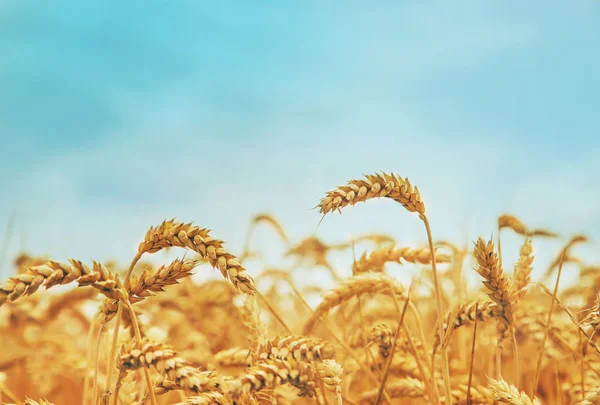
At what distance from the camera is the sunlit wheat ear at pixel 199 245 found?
4.56 feet

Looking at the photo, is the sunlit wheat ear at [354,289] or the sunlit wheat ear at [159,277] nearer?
the sunlit wheat ear at [159,277]

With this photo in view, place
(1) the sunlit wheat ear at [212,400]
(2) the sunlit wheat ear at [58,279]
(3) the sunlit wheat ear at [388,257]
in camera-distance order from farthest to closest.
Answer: (3) the sunlit wheat ear at [388,257] < (1) the sunlit wheat ear at [212,400] < (2) the sunlit wheat ear at [58,279]

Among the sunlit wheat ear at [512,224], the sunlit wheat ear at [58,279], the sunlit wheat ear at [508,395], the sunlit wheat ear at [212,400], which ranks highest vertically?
the sunlit wheat ear at [512,224]

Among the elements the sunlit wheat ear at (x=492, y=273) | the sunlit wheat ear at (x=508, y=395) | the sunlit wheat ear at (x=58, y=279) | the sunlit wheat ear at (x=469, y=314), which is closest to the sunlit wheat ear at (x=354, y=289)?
the sunlit wheat ear at (x=469, y=314)

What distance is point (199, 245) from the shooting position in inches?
56.3

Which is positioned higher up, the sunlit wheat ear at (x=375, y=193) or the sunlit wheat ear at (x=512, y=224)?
the sunlit wheat ear at (x=512, y=224)

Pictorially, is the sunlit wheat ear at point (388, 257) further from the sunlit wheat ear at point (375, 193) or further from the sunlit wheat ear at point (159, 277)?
the sunlit wheat ear at point (159, 277)

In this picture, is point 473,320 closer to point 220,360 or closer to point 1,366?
point 220,360

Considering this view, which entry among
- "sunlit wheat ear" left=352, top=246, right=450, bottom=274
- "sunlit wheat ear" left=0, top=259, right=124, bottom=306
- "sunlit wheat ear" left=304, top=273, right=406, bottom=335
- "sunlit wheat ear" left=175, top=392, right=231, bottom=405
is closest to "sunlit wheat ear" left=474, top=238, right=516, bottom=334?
"sunlit wheat ear" left=304, top=273, right=406, bottom=335

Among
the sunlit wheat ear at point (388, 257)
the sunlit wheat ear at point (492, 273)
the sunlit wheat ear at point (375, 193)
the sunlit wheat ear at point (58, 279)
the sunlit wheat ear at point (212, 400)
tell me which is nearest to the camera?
the sunlit wheat ear at point (58, 279)

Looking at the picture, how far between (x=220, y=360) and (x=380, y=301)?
2668mm

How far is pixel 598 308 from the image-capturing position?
5.45ft

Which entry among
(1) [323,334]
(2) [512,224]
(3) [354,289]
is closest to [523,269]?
(2) [512,224]

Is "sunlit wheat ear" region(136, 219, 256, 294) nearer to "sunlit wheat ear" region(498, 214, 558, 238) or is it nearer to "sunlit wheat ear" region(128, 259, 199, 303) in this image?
"sunlit wheat ear" region(128, 259, 199, 303)
